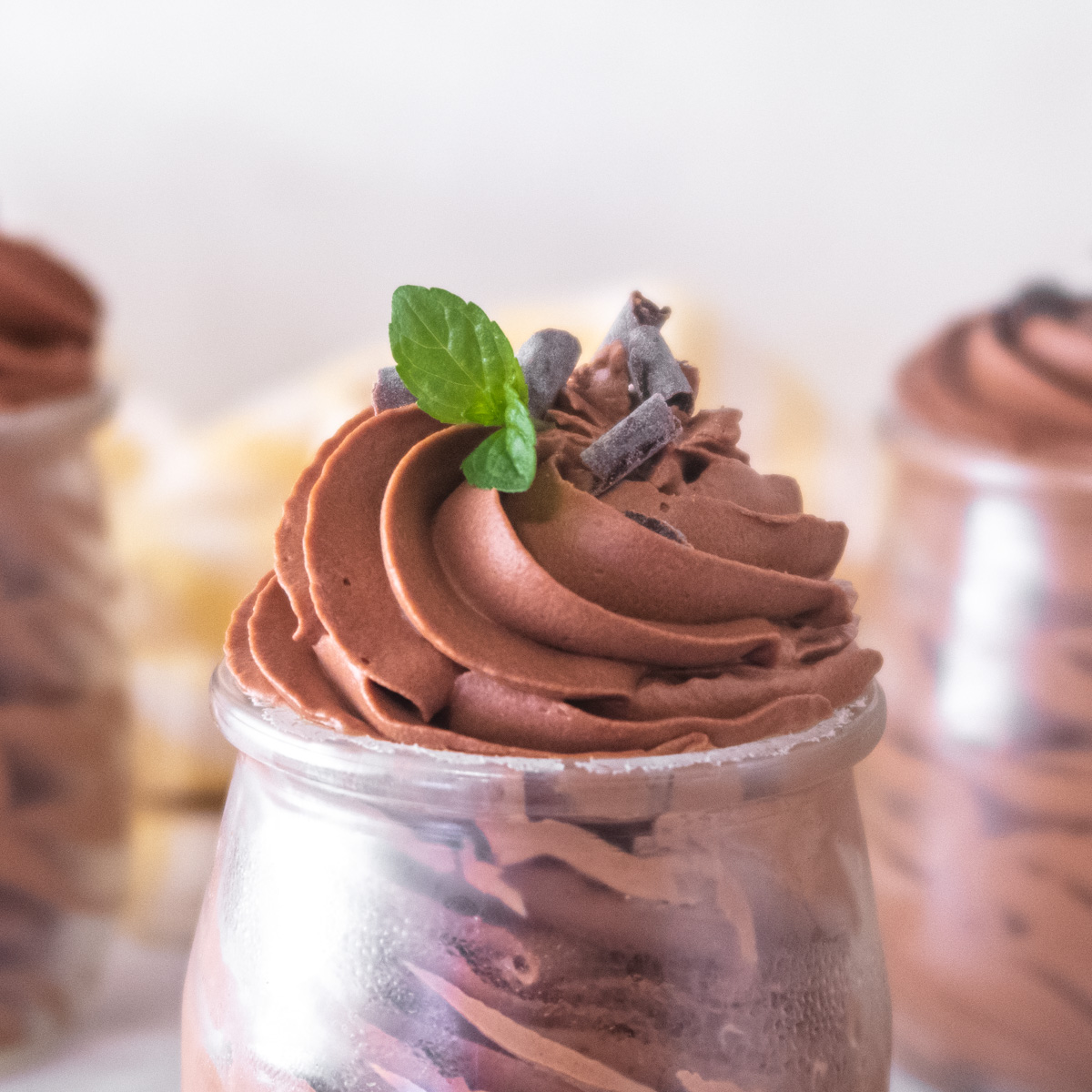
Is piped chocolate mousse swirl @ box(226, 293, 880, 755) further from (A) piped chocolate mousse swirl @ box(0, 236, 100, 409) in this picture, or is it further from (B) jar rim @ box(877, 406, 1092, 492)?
(A) piped chocolate mousse swirl @ box(0, 236, 100, 409)

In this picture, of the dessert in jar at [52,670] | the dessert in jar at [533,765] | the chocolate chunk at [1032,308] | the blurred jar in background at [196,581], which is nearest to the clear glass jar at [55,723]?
the dessert in jar at [52,670]

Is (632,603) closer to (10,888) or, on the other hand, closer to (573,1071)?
(573,1071)

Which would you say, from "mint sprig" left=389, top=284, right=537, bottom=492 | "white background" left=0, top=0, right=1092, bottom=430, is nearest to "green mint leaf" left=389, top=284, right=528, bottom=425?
"mint sprig" left=389, top=284, right=537, bottom=492

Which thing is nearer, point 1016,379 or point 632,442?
point 632,442

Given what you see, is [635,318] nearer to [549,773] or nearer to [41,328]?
[549,773]

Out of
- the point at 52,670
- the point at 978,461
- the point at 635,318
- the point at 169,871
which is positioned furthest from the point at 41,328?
the point at 978,461

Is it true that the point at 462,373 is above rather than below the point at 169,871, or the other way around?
above

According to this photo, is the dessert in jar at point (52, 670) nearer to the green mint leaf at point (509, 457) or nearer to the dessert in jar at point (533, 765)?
the dessert in jar at point (533, 765)
